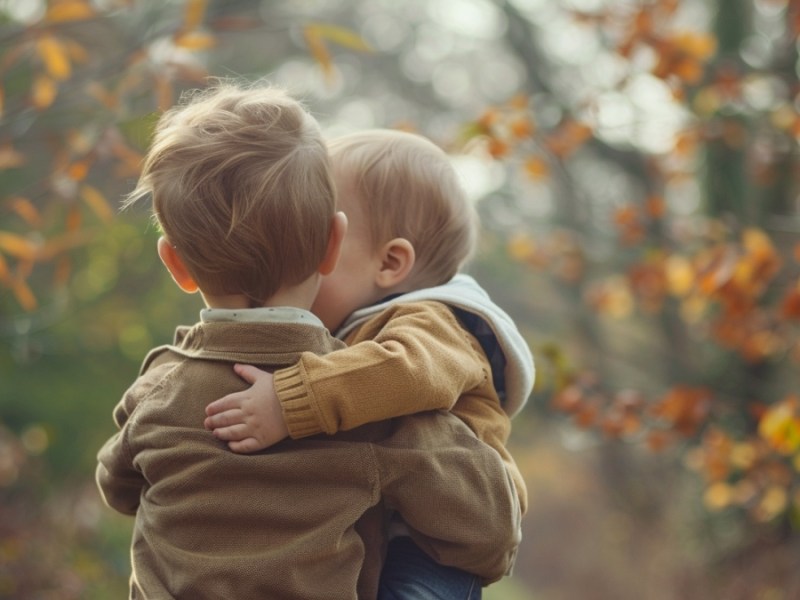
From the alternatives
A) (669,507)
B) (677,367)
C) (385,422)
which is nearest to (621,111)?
(677,367)

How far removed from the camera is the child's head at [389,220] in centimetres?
218

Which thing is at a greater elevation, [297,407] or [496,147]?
[297,407]

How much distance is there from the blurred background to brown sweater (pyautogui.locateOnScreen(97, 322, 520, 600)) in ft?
2.19

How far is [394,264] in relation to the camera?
2203 millimetres

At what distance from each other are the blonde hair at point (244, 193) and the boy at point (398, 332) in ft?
0.59

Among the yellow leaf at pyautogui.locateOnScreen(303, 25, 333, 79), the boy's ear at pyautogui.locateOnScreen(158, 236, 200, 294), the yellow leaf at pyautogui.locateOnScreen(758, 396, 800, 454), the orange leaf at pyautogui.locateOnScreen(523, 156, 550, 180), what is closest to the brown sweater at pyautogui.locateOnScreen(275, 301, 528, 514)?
the boy's ear at pyautogui.locateOnScreen(158, 236, 200, 294)

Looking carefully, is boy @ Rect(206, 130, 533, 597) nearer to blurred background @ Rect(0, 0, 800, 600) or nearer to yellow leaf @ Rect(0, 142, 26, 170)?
blurred background @ Rect(0, 0, 800, 600)

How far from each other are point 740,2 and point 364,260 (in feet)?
23.3

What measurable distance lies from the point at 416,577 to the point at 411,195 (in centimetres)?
78

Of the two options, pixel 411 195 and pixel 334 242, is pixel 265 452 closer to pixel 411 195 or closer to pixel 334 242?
pixel 334 242

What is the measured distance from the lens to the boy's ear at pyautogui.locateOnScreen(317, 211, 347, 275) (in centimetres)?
191

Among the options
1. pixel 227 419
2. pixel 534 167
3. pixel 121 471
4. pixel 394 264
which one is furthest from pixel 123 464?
pixel 534 167

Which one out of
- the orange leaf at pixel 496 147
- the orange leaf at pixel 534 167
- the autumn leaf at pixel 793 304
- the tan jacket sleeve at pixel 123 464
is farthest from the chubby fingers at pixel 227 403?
the orange leaf at pixel 534 167

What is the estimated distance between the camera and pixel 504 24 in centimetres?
1189
